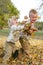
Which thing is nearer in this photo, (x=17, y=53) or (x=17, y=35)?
(x=17, y=35)

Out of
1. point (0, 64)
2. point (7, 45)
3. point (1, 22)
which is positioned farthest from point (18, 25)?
point (1, 22)

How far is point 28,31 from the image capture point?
5496 mm

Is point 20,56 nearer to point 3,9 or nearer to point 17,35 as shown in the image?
point 17,35

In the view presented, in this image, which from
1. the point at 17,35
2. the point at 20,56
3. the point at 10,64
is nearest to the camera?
the point at 17,35

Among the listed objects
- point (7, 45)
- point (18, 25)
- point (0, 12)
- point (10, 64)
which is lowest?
point (10, 64)

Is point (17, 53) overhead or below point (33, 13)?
below

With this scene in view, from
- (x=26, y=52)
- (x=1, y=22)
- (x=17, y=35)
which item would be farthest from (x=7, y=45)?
(x=1, y=22)

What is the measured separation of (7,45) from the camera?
5578mm

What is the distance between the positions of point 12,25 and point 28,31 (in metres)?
0.36

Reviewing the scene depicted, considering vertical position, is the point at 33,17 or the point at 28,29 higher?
the point at 33,17

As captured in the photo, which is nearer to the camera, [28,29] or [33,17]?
[33,17]

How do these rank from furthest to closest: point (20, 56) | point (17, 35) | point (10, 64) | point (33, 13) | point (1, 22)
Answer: point (1, 22) < point (20, 56) < point (10, 64) < point (17, 35) < point (33, 13)

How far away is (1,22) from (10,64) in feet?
48.0

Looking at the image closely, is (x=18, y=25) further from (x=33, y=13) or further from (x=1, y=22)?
(x=1, y=22)
